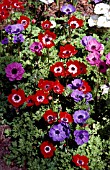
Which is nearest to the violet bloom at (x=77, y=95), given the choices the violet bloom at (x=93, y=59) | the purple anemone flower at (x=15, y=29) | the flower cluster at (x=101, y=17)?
the violet bloom at (x=93, y=59)

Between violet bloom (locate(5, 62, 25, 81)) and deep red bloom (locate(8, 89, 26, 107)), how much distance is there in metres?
0.14

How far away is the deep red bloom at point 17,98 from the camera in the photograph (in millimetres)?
3709

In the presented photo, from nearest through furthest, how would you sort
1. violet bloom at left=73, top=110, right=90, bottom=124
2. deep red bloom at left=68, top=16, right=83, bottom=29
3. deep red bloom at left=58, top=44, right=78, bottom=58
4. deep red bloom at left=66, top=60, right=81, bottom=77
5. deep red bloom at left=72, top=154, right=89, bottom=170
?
deep red bloom at left=72, top=154, right=89, bottom=170
violet bloom at left=73, top=110, right=90, bottom=124
deep red bloom at left=66, top=60, right=81, bottom=77
deep red bloom at left=58, top=44, right=78, bottom=58
deep red bloom at left=68, top=16, right=83, bottom=29

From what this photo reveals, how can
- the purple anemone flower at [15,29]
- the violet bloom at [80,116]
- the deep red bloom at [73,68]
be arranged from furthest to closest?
the purple anemone flower at [15,29], the deep red bloom at [73,68], the violet bloom at [80,116]

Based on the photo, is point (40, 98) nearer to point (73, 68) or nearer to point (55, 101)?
point (55, 101)

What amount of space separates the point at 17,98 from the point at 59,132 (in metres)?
0.58

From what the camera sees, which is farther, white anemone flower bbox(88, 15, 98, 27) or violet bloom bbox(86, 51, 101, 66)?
white anemone flower bbox(88, 15, 98, 27)

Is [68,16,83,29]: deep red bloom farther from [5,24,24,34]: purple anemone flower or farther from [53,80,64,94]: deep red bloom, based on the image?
[53,80,64,94]: deep red bloom

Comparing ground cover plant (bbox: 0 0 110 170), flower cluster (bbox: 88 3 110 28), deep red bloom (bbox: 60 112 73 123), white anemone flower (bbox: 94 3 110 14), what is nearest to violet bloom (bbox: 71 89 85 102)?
ground cover plant (bbox: 0 0 110 170)

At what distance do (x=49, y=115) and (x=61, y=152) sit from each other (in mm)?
374

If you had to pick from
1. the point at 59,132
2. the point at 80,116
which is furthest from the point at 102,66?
the point at 59,132

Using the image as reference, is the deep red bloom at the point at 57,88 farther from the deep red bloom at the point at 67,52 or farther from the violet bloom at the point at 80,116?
the deep red bloom at the point at 67,52

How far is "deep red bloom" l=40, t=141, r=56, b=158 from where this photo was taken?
3586 mm

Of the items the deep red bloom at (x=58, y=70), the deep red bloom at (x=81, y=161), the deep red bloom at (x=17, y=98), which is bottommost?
the deep red bloom at (x=81, y=161)
